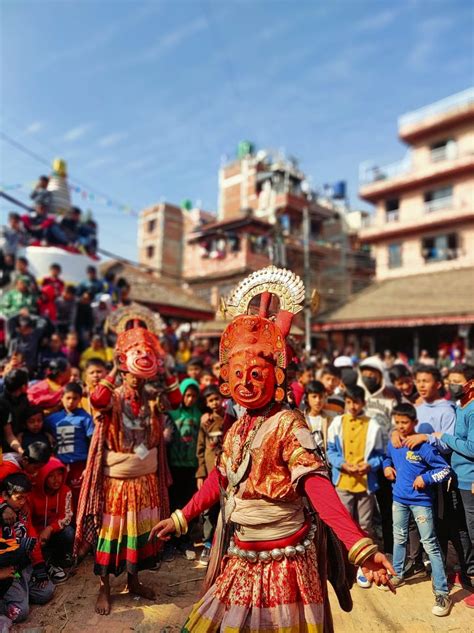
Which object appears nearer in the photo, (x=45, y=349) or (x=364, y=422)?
(x=364, y=422)

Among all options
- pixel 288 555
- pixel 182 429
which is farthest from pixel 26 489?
pixel 288 555

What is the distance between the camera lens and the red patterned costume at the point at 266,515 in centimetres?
217

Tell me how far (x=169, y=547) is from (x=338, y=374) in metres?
3.36

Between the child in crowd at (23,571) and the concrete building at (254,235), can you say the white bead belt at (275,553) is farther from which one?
the concrete building at (254,235)

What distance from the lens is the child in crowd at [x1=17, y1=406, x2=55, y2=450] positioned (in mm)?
4434

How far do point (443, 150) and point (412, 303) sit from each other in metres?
9.22

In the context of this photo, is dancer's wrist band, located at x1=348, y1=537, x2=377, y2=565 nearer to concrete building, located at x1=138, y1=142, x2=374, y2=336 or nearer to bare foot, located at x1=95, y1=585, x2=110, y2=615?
bare foot, located at x1=95, y1=585, x2=110, y2=615

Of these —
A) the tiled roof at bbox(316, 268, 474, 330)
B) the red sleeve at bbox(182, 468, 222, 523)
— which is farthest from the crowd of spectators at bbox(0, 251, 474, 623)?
the tiled roof at bbox(316, 268, 474, 330)

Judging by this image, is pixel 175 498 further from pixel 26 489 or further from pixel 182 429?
pixel 26 489

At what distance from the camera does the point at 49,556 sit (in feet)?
13.9

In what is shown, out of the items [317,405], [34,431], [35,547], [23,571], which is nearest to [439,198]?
[317,405]

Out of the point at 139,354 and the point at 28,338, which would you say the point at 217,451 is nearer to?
the point at 139,354

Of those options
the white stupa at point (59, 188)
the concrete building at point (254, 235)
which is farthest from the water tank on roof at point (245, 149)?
the white stupa at point (59, 188)

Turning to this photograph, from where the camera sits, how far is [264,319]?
263 cm
